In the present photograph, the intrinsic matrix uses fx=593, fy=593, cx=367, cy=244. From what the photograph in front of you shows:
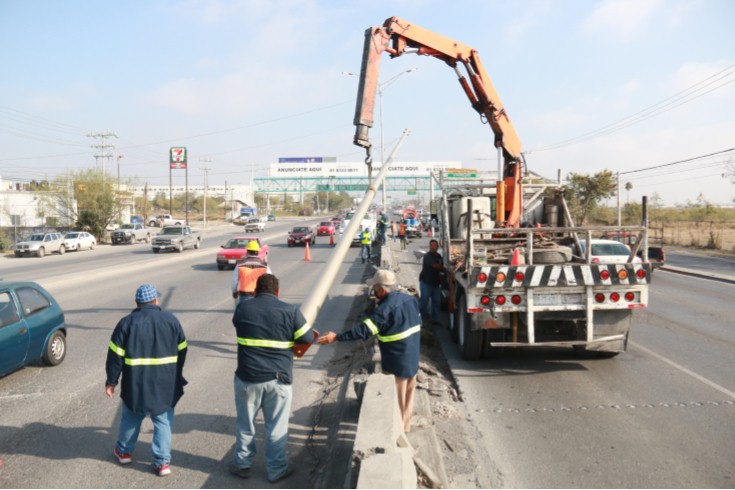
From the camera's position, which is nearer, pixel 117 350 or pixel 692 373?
pixel 117 350

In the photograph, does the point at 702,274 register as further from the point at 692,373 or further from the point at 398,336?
the point at 398,336

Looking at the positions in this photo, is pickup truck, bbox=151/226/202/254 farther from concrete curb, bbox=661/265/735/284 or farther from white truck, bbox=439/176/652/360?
white truck, bbox=439/176/652/360

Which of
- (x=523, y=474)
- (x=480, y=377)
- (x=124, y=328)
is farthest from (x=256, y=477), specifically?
(x=480, y=377)

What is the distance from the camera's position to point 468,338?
8.32m

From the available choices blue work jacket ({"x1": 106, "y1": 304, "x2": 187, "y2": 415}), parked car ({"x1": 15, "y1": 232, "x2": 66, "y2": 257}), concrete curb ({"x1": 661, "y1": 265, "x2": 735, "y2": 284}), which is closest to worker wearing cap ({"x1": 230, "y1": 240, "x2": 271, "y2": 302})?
blue work jacket ({"x1": 106, "y1": 304, "x2": 187, "y2": 415})

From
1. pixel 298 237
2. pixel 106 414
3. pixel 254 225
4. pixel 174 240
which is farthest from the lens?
pixel 254 225

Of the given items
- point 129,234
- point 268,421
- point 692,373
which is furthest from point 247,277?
point 129,234

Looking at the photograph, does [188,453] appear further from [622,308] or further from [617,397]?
[622,308]

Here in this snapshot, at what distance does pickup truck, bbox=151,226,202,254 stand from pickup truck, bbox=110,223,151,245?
1338 cm

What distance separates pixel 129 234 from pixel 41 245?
37.7 feet

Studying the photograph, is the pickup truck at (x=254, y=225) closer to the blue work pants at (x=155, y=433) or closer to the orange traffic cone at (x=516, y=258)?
the orange traffic cone at (x=516, y=258)

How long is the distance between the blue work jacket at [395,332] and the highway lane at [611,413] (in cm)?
111

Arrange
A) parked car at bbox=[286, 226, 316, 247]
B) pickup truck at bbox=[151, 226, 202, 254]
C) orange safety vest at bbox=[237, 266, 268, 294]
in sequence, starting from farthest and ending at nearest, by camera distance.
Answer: parked car at bbox=[286, 226, 316, 247]
pickup truck at bbox=[151, 226, 202, 254]
orange safety vest at bbox=[237, 266, 268, 294]

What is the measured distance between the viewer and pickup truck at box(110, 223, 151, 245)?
47469 millimetres
